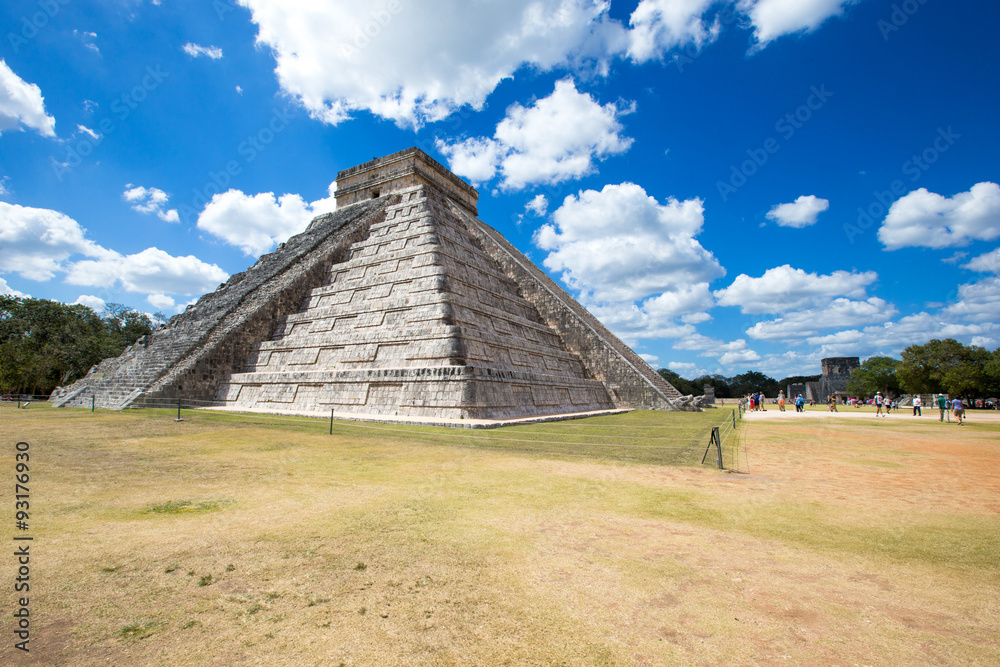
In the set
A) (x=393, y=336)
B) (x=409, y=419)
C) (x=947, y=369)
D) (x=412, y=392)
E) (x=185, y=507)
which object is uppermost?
(x=947, y=369)

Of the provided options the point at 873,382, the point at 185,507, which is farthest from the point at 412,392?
the point at 873,382

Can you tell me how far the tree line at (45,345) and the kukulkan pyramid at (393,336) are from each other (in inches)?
319

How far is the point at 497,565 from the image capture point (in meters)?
2.61

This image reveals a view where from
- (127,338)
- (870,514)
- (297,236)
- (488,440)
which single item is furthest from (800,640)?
(127,338)

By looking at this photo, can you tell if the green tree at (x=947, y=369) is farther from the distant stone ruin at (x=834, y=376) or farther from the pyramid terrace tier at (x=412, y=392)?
the pyramid terrace tier at (x=412, y=392)

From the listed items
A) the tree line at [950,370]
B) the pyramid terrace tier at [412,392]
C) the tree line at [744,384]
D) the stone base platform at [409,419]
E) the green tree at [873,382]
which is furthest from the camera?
the tree line at [744,384]

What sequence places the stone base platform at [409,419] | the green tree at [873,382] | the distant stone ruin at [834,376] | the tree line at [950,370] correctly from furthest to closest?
the green tree at [873,382], the distant stone ruin at [834,376], the tree line at [950,370], the stone base platform at [409,419]

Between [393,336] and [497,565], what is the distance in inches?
408

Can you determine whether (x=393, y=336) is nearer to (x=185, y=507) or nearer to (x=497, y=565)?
(x=185, y=507)

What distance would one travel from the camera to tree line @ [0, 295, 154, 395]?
24781 mm

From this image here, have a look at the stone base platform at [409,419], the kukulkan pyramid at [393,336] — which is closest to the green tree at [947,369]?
the kukulkan pyramid at [393,336]

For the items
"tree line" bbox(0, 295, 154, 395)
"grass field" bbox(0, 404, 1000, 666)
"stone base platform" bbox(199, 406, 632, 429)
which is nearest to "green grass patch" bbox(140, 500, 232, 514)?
"grass field" bbox(0, 404, 1000, 666)

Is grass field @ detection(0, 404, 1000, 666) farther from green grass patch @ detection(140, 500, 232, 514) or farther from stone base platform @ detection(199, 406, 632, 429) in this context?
stone base platform @ detection(199, 406, 632, 429)

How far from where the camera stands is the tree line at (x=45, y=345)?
2478 cm
